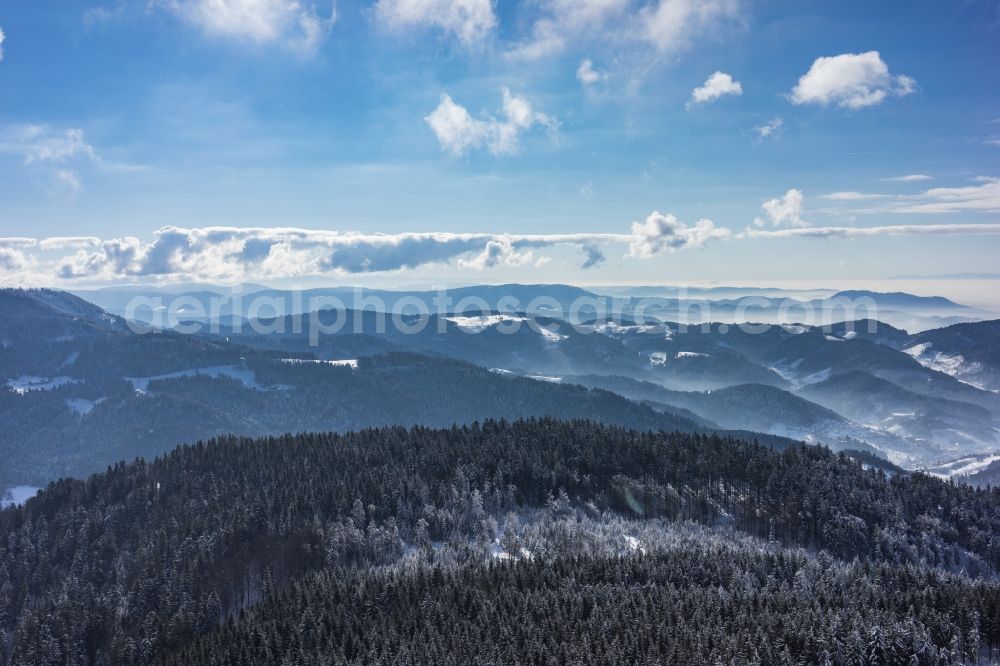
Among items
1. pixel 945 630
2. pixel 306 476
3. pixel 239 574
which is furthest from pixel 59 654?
pixel 945 630

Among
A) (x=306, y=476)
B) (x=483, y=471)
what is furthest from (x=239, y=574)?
(x=483, y=471)

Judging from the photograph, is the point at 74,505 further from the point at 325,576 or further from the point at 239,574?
the point at 325,576

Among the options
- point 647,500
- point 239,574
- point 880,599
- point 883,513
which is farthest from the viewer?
point 647,500

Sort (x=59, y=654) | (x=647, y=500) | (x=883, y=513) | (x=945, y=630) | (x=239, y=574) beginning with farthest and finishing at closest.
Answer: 1. (x=647, y=500)
2. (x=883, y=513)
3. (x=239, y=574)
4. (x=59, y=654)
5. (x=945, y=630)

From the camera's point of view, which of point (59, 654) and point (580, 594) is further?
point (59, 654)

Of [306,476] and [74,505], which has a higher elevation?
[306,476]

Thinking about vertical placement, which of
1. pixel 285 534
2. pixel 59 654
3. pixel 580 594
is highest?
pixel 580 594

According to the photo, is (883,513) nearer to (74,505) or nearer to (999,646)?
(999,646)
